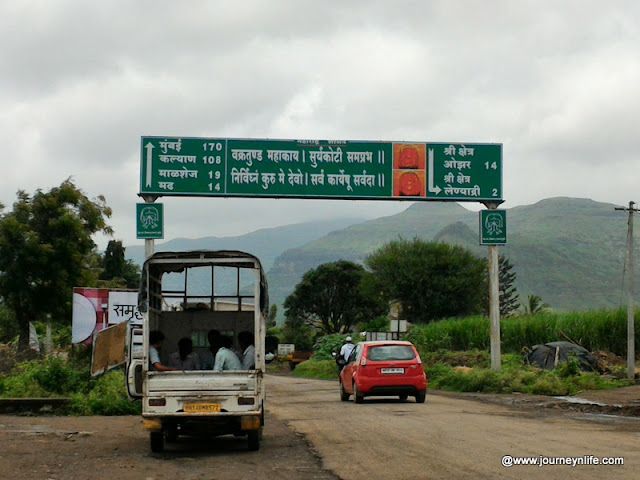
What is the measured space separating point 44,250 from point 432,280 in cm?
5551

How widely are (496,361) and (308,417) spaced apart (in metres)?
13.5

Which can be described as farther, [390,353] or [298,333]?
[298,333]

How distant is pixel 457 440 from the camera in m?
13.8

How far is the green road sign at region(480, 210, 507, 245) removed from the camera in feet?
98.8

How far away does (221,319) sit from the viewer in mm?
15750

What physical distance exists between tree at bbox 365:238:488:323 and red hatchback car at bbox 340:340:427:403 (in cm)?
5835

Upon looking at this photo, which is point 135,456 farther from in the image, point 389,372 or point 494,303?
point 494,303

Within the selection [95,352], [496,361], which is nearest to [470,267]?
[496,361]

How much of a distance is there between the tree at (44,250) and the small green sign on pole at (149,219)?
17.3 feet

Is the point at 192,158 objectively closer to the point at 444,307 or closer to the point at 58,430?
the point at 58,430

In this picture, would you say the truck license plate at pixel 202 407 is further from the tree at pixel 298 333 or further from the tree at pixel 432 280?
the tree at pixel 298 333

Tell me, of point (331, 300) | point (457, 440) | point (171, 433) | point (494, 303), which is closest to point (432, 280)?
point (331, 300)

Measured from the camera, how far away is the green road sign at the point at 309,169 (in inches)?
1091

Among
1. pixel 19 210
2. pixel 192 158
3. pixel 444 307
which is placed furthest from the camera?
pixel 444 307
